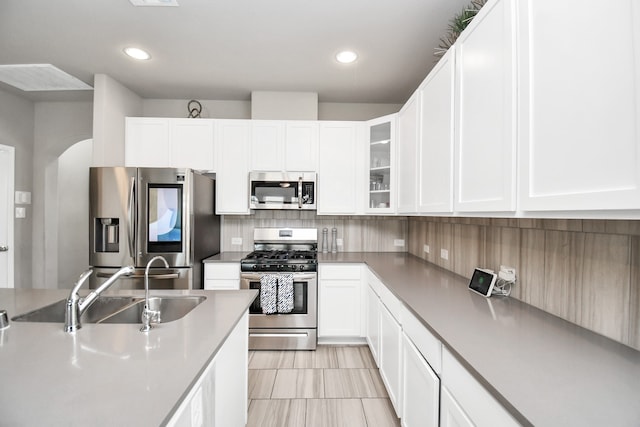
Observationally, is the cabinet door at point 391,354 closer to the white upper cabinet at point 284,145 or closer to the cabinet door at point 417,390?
the cabinet door at point 417,390

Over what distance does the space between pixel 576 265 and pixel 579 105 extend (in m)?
0.72

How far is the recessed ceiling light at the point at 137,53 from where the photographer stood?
247cm

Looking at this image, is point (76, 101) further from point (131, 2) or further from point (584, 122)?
point (584, 122)

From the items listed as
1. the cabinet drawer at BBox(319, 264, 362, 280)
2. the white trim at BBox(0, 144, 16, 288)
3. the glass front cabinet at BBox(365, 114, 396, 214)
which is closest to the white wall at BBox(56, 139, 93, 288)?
the white trim at BBox(0, 144, 16, 288)

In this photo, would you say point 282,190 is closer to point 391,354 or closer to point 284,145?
point 284,145

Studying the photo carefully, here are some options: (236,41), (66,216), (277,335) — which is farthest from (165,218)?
(66,216)

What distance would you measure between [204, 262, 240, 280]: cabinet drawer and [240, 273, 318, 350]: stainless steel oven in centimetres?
10

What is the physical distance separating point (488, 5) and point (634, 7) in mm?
683

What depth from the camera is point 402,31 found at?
2203mm

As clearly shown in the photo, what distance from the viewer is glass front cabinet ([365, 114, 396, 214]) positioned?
2.88 metres

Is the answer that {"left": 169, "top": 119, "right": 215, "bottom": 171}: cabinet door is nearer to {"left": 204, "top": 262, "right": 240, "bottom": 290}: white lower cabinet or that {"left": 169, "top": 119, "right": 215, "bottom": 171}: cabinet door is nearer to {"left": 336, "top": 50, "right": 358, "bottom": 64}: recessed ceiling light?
{"left": 204, "top": 262, "right": 240, "bottom": 290}: white lower cabinet

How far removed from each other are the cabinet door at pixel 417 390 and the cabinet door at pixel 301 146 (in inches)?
82.1

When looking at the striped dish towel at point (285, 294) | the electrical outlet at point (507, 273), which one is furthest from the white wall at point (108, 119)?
the electrical outlet at point (507, 273)

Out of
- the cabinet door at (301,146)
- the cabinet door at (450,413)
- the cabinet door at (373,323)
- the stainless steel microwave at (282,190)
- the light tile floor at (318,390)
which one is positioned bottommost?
the light tile floor at (318,390)
